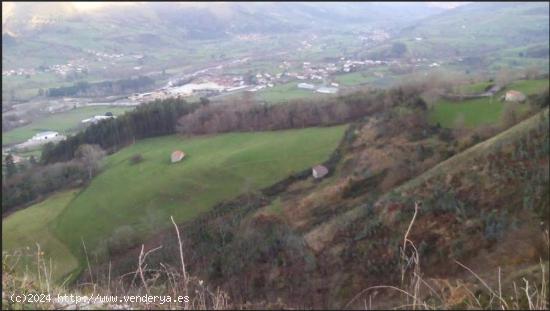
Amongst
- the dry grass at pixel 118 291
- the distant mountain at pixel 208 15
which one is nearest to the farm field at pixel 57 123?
the distant mountain at pixel 208 15

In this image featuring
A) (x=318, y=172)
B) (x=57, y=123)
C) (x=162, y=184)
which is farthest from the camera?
(x=318, y=172)

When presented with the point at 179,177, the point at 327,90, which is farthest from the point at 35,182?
the point at 327,90

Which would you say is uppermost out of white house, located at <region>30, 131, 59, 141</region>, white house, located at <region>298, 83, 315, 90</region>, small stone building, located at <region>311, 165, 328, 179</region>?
white house, located at <region>30, 131, 59, 141</region>

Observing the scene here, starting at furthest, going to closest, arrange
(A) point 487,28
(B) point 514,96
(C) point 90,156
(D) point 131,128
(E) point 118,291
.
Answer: (A) point 487,28
(B) point 514,96
(D) point 131,128
(C) point 90,156
(E) point 118,291

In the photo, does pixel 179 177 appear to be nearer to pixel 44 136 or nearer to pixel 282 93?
pixel 282 93

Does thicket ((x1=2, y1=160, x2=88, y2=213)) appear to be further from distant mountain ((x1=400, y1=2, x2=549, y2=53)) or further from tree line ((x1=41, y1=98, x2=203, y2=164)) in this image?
distant mountain ((x1=400, y1=2, x2=549, y2=53))

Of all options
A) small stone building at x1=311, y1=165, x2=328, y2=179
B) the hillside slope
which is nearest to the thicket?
the hillside slope
